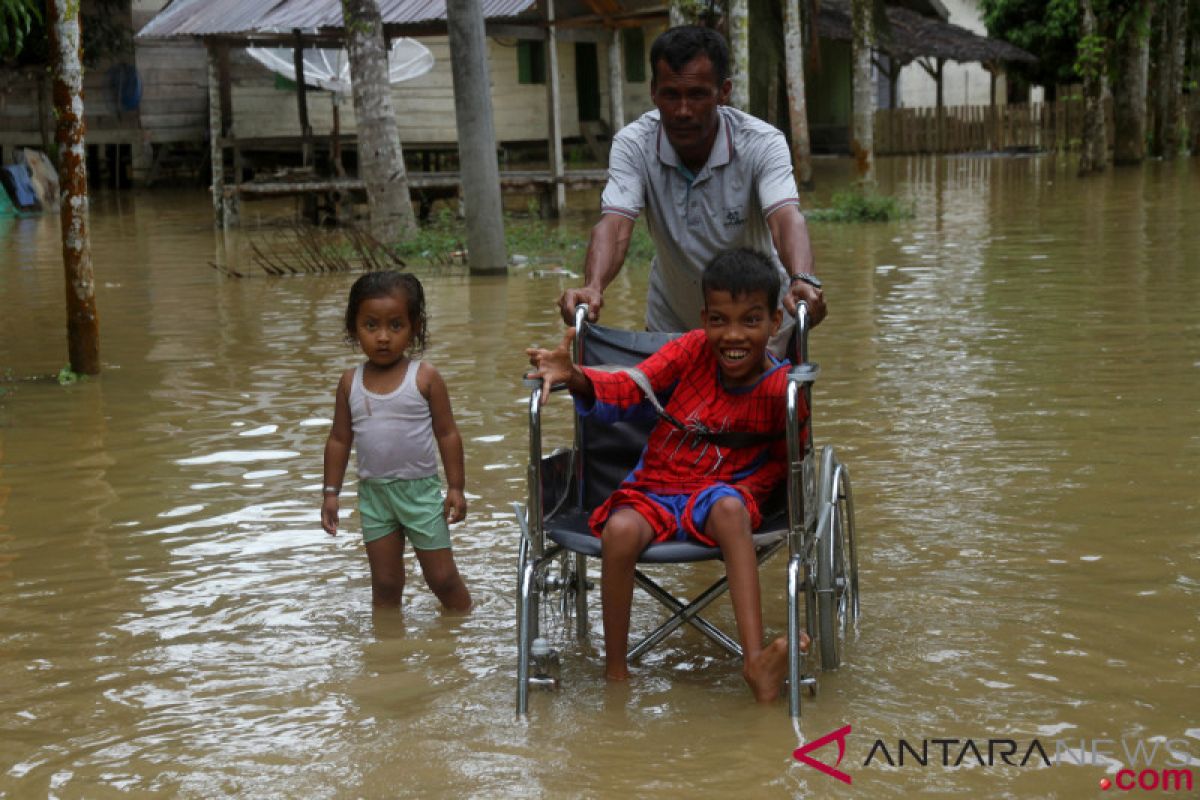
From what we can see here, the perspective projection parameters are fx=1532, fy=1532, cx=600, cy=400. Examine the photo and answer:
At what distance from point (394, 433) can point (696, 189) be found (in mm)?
1211

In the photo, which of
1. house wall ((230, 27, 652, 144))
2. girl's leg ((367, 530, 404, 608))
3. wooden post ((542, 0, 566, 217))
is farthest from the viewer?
house wall ((230, 27, 652, 144))

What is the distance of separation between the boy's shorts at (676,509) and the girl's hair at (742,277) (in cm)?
53

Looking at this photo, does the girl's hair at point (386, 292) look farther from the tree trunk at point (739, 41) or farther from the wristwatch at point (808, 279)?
the tree trunk at point (739, 41)

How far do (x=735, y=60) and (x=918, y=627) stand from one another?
45.8 feet

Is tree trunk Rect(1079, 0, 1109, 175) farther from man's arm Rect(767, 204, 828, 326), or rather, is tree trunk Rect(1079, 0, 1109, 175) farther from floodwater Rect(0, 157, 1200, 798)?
man's arm Rect(767, 204, 828, 326)

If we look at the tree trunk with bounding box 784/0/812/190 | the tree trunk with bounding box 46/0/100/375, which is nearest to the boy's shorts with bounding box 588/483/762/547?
the tree trunk with bounding box 46/0/100/375

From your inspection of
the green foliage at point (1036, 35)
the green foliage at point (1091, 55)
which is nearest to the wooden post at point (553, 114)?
the green foliage at point (1091, 55)

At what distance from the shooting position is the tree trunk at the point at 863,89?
21.2 metres

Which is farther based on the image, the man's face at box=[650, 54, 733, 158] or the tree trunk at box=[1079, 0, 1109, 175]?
the tree trunk at box=[1079, 0, 1109, 175]

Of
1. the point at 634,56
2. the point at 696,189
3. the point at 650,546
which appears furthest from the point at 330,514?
the point at 634,56

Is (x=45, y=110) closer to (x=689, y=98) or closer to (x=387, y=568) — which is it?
(x=387, y=568)

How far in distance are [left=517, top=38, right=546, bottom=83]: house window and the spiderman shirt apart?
22771mm

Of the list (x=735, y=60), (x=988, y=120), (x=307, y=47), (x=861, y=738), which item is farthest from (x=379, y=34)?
(x=988, y=120)

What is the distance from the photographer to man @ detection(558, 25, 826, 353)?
4.57 meters
